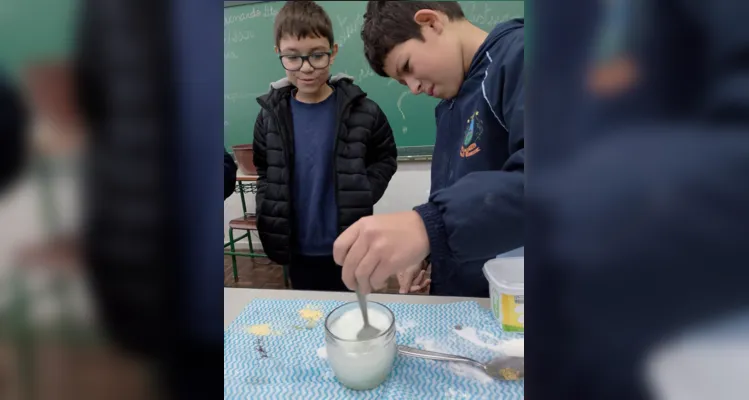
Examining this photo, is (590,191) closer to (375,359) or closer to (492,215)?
(492,215)

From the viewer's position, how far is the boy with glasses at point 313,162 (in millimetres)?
1321

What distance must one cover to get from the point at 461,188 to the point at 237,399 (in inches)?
17.6

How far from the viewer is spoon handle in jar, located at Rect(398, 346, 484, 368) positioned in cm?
64

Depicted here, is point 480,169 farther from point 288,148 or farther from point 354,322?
point 288,148

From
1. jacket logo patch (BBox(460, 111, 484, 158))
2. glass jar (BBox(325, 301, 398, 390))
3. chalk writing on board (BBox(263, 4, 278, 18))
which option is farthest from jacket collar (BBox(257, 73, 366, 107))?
chalk writing on board (BBox(263, 4, 278, 18))

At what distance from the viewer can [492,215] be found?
418 millimetres

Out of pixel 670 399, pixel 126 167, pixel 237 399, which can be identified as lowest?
pixel 237 399

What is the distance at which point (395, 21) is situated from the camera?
91cm

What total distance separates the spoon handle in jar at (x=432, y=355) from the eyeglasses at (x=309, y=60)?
3.02 feet

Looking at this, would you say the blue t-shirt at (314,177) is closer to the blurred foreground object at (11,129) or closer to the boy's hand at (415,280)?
the boy's hand at (415,280)

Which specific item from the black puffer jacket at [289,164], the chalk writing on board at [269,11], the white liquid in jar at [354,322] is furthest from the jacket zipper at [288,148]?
the chalk writing on board at [269,11]

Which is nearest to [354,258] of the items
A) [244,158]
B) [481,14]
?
[244,158]

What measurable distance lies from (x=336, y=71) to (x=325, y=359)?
1.96m

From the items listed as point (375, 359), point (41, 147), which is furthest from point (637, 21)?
point (375, 359)
